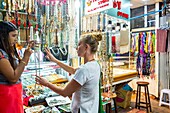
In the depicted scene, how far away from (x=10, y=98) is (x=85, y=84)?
1.89 feet

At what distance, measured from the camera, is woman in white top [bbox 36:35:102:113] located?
4.16 feet

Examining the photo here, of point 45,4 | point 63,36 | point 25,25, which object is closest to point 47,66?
point 63,36

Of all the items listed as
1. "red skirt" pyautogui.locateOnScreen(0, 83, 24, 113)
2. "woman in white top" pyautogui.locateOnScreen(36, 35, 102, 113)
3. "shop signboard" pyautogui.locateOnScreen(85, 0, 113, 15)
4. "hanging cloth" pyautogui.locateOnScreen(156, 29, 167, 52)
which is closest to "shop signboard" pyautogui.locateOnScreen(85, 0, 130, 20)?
"shop signboard" pyautogui.locateOnScreen(85, 0, 113, 15)

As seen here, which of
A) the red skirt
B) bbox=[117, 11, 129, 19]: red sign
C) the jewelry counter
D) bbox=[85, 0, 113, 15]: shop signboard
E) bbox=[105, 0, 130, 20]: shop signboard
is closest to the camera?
the red skirt

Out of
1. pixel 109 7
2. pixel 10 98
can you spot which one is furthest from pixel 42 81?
pixel 109 7

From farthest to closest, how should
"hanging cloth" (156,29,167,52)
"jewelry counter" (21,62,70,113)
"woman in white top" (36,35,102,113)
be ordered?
"hanging cloth" (156,29,167,52) < "jewelry counter" (21,62,70,113) < "woman in white top" (36,35,102,113)

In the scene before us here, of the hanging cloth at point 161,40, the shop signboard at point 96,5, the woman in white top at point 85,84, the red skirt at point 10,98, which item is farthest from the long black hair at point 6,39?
the hanging cloth at point 161,40

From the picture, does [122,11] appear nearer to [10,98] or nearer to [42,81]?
[42,81]

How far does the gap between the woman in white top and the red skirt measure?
186mm

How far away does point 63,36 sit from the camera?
2584 mm

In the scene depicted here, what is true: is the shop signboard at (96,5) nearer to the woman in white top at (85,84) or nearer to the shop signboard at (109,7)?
the shop signboard at (109,7)

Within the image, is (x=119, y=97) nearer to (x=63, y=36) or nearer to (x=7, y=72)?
(x=63, y=36)

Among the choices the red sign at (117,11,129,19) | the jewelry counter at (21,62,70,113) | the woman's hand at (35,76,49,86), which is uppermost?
the red sign at (117,11,129,19)

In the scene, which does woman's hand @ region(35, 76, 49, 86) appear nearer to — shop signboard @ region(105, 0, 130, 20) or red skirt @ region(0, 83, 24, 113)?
red skirt @ region(0, 83, 24, 113)
